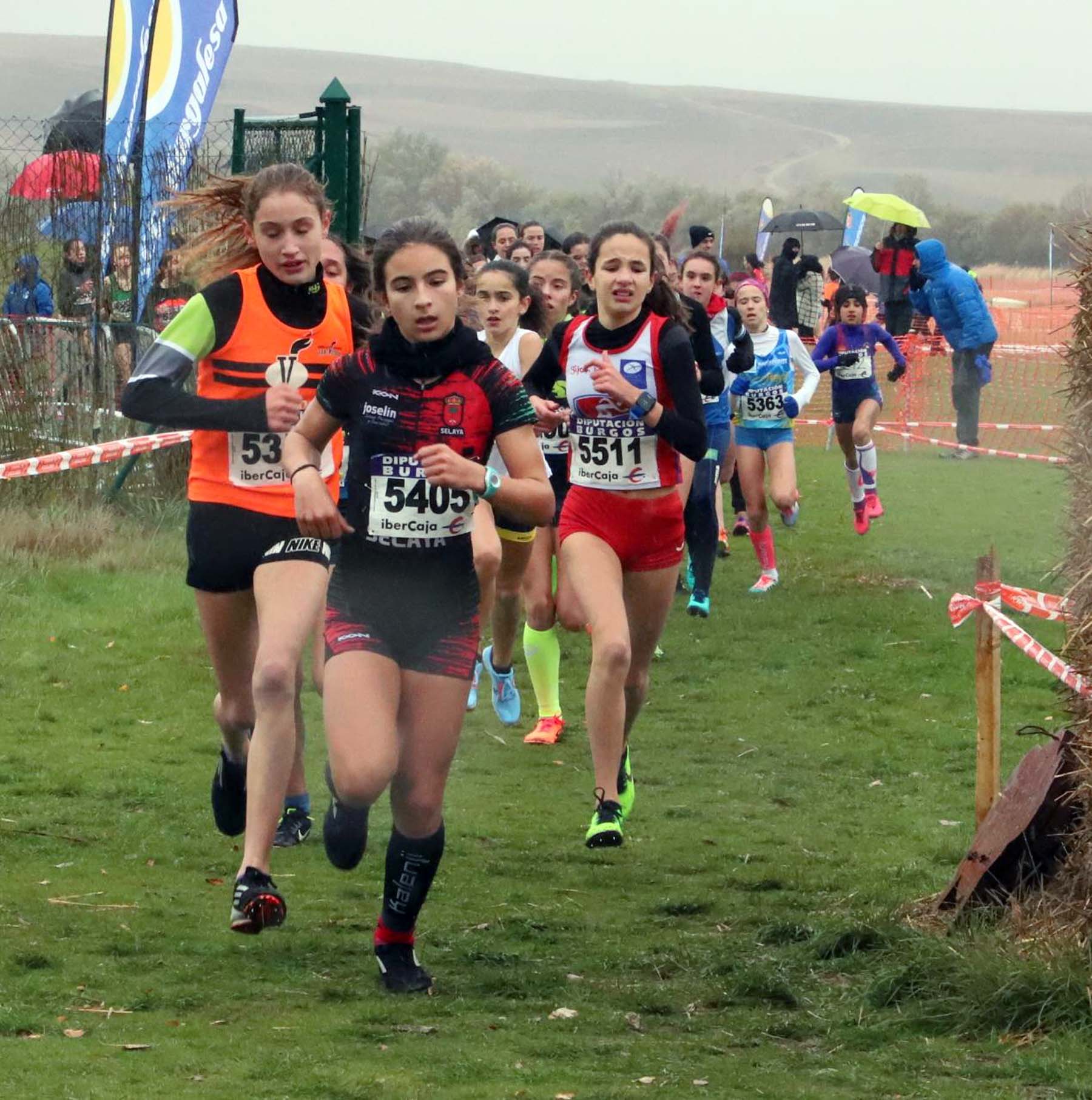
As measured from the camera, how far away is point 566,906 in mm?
6512

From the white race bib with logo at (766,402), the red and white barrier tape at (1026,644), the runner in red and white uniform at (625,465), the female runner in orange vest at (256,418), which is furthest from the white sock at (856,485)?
the female runner in orange vest at (256,418)

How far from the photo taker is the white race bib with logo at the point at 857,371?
48.9 ft

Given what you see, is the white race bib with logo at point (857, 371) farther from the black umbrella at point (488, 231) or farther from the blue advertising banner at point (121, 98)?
the blue advertising banner at point (121, 98)

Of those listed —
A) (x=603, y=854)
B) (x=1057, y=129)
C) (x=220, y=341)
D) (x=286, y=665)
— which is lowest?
(x=603, y=854)

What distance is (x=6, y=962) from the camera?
18.2 ft

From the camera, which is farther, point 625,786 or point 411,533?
point 625,786

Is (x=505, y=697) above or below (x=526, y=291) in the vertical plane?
below

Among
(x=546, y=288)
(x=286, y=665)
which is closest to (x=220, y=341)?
(x=286, y=665)

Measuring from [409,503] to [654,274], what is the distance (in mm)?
2296

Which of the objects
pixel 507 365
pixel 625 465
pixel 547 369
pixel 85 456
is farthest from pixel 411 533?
pixel 85 456

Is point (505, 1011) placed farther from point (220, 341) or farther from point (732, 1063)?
point (220, 341)

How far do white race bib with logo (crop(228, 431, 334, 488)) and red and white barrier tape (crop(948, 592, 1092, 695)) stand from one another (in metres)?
2.11

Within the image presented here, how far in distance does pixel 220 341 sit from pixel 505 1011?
7.35 feet

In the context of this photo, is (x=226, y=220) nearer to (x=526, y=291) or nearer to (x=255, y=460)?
(x=255, y=460)
